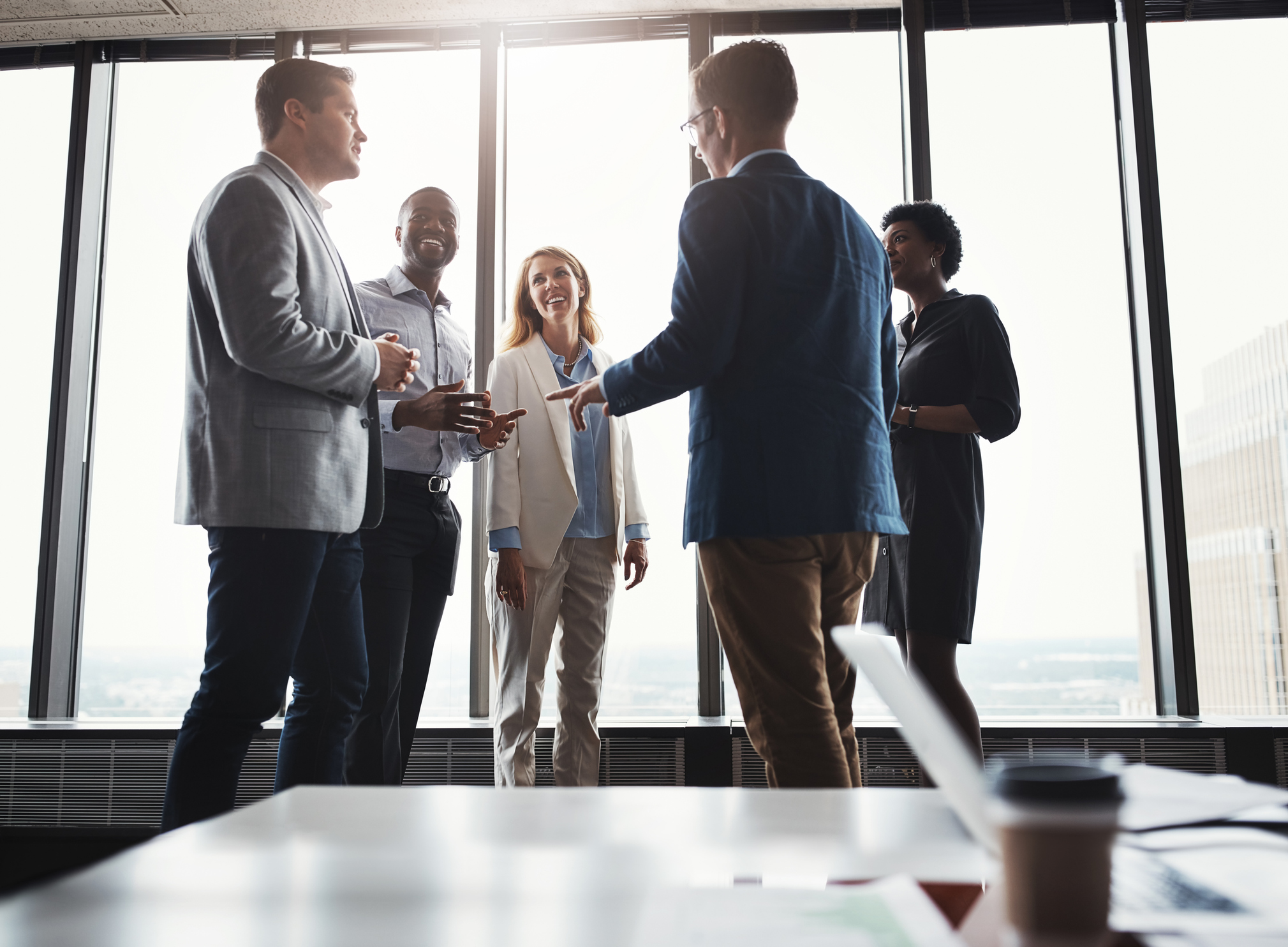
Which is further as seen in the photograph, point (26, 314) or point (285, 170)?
point (26, 314)

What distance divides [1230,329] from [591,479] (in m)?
2.45

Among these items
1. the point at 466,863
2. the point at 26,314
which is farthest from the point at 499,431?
the point at 26,314

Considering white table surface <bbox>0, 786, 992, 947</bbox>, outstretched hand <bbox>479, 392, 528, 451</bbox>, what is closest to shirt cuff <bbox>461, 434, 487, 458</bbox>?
outstretched hand <bbox>479, 392, 528, 451</bbox>

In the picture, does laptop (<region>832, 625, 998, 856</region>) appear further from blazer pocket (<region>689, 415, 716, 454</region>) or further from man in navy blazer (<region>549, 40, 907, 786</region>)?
blazer pocket (<region>689, 415, 716, 454</region>)

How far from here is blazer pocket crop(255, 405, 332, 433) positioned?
1.52 meters

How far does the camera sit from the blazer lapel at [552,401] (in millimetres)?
2365

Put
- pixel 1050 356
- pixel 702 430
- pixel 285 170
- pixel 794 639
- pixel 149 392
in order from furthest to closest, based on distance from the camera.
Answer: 1. pixel 149 392
2. pixel 1050 356
3. pixel 285 170
4. pixel 702 430
5. pixel 794 639

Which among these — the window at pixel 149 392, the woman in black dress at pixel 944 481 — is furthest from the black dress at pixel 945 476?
the window at pixel 149 392

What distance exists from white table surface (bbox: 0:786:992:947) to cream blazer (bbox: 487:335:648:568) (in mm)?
1631

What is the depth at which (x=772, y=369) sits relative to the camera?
1416 millimetres

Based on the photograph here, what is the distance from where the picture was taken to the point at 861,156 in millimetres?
3320


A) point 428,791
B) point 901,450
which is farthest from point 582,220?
point 428,791

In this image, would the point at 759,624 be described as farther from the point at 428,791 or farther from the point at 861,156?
the point at 861,156

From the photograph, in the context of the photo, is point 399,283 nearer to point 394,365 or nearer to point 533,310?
point 533,310
